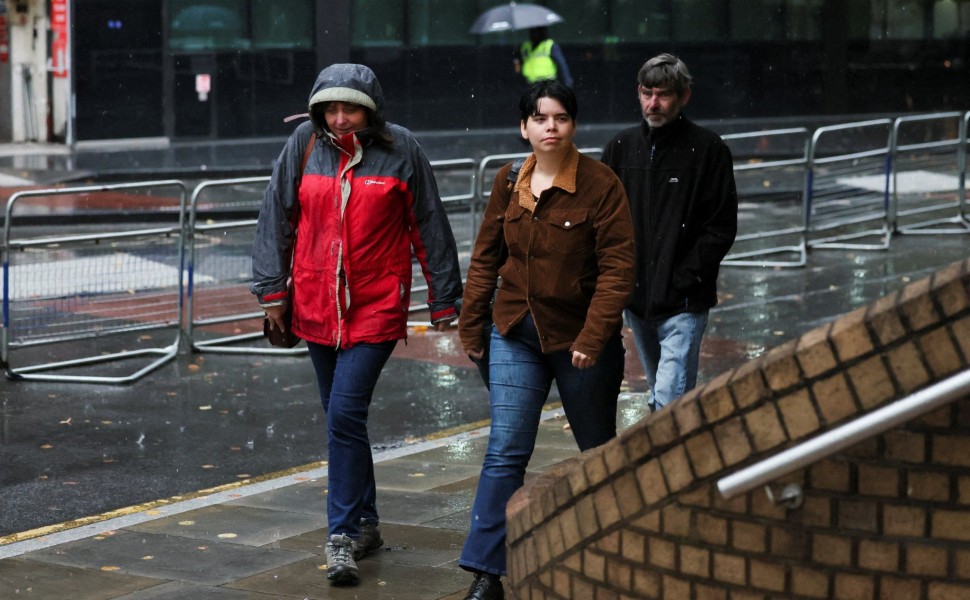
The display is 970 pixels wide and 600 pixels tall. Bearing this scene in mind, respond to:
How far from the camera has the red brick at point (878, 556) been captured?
375cm

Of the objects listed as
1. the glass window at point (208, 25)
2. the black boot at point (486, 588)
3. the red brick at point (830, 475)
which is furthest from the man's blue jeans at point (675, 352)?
the glass window at point (208, 25)

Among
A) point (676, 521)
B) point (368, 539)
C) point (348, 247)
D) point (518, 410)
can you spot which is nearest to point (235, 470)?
point (368, 539)

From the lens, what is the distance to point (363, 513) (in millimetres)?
6164

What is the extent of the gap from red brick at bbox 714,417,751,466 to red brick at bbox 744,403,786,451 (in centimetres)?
3

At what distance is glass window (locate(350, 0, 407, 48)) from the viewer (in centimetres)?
2755

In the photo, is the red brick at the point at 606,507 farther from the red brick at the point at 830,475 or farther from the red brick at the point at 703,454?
the red brick at the point at 830,475

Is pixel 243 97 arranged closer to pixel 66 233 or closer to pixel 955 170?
pixel 66 233

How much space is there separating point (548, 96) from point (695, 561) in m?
1.96

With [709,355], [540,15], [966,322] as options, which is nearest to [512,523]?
[966,322]

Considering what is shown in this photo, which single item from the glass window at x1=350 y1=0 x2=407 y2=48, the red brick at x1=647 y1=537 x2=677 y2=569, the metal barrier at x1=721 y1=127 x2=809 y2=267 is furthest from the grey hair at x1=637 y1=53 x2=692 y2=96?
the glass window at x1=350 y1=0 x2=407 y2=48

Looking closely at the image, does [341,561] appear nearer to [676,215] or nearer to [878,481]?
[676,215]

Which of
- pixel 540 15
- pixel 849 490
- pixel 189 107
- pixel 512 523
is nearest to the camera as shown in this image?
pixel 849 490

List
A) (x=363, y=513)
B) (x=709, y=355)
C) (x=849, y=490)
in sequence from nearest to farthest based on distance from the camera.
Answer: (x=849, y=490) → (x=363, y=513) → (x=709, y=355)

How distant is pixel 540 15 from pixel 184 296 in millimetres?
12342
